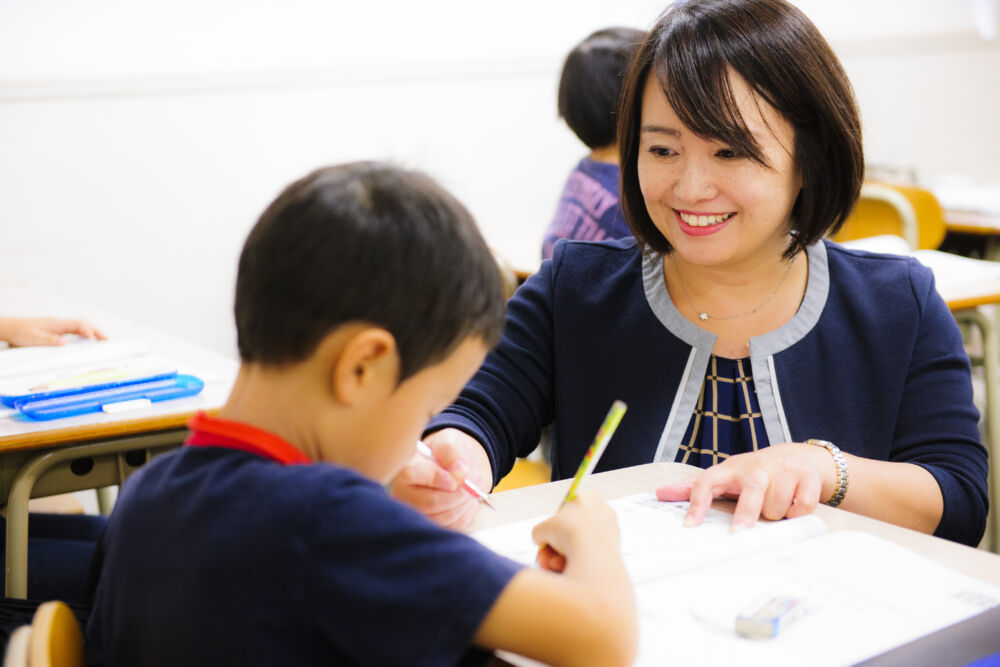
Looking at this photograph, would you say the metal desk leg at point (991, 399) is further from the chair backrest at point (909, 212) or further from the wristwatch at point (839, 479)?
the wristwatch at point (839, 479)

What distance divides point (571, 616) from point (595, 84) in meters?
2.03

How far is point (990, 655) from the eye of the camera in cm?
79

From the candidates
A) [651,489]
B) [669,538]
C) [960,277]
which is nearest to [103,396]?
[651,489]

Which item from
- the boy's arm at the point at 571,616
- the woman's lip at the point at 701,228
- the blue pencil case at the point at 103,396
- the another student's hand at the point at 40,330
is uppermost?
the woman's lip at the point at 701,228

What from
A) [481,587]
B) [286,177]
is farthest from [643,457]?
[286,177]

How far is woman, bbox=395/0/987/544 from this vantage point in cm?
132

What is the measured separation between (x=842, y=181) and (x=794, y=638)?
80 centimetres

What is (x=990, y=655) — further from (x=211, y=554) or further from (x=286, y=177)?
(x=286, y=177)

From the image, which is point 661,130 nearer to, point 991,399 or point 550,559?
point 550,559

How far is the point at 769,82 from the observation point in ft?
4.33

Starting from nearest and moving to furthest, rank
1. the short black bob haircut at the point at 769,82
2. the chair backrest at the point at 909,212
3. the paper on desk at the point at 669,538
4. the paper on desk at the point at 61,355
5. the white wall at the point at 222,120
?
the paper on desk at the point at 669,538
the short black bob haircut at the point at 769,82
the paper on desk at the point at 61,355
the chair backrest at the point at 909,212
the white wall at the point at 222,120

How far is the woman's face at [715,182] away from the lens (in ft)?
4.43

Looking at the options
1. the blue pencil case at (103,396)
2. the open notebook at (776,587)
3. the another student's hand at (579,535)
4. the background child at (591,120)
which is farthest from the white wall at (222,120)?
the another student's hand at (579,535)

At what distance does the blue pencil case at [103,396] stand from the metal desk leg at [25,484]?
0.21 ft
